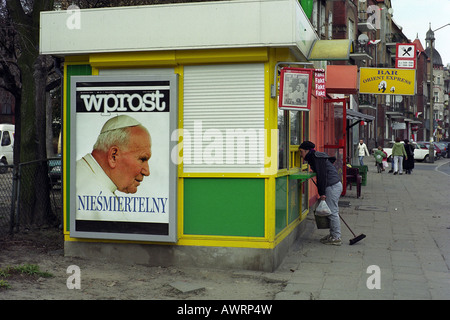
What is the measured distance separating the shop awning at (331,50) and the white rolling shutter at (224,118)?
4.80 feet

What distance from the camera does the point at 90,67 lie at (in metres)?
8.43

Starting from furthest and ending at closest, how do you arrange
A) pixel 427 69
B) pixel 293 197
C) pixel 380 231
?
pixel 427 69, pixel 380 231, pixel 293 197

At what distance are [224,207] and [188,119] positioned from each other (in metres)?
1.27

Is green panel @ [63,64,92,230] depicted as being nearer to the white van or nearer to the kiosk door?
the kiosk door

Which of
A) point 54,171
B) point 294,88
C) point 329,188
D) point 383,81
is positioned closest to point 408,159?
point 383,81

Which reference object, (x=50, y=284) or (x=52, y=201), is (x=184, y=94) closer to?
(x=50, y=284)

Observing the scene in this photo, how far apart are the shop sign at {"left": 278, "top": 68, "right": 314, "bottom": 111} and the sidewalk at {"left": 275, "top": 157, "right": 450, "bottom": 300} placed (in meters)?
2.20

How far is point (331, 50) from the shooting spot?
8.78 meters

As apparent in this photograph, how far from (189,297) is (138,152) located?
2.31m

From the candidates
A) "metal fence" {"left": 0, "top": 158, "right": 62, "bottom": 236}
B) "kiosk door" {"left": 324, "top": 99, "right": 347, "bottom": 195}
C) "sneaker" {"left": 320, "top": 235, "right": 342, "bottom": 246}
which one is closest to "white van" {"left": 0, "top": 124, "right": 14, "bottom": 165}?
"kiosk door" {"left": 324, "top": 99, "right": 347, "bottom": 195}

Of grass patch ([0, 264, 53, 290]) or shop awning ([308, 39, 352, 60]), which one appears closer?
grass patch ([0, 264, 53, 290])

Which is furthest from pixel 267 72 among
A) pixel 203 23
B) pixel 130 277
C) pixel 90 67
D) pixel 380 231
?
pixel 380 231

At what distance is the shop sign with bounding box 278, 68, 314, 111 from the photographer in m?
7.66

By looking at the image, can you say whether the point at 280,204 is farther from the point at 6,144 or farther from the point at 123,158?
the point at 6,144
